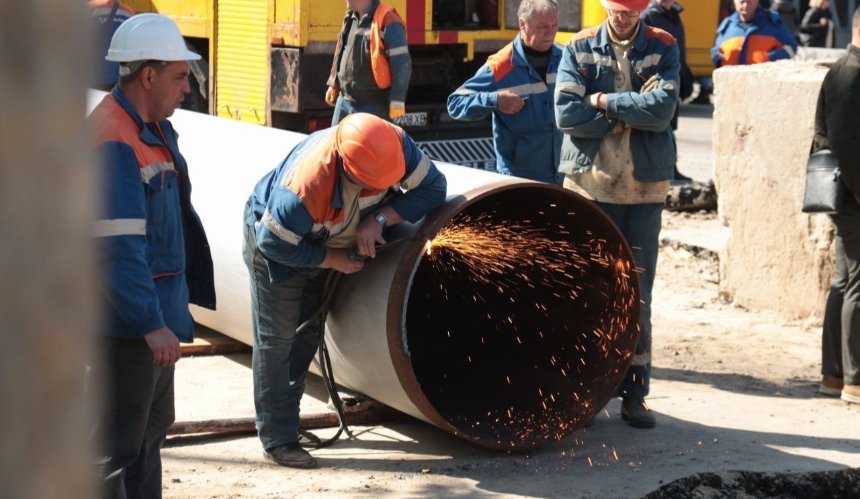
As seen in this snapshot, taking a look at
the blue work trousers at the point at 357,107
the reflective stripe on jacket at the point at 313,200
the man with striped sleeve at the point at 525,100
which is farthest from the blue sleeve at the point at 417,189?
the blue work trousers at the point at 357,107

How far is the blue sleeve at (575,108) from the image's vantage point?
A: 5.94 metres

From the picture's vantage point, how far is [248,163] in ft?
21.1

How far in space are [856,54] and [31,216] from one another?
5.71m

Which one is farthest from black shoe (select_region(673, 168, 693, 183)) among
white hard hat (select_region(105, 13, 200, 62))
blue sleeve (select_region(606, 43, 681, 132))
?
white hard hat (select_region(105, 13, 200, 62))

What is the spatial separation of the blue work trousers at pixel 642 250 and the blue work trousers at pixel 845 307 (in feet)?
3.52

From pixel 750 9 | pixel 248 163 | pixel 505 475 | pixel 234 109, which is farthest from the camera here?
pixel 750 9

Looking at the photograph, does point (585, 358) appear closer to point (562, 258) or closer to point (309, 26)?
point (562, 258)

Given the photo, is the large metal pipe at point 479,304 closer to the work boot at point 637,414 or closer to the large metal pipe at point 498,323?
the large metal pipe at point 498,323

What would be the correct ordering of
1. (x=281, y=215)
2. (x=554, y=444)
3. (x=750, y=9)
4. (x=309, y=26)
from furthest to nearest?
(x=750, y=9) → (x=309, y=26) → (x=554, y=444) → (x=281, y=215)

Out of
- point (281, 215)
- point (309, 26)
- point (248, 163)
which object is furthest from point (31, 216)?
point (309, 26)

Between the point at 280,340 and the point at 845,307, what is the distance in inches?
117

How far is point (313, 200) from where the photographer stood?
4891mm

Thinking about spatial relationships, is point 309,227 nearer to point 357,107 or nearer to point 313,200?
point 313,200

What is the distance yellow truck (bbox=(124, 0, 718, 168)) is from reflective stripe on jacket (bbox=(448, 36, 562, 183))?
3277 millimetres
